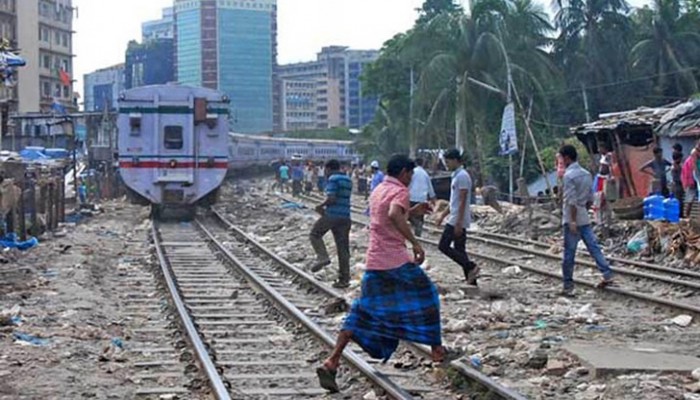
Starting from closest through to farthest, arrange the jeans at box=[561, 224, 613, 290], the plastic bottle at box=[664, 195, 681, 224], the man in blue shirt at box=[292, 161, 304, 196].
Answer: the jeans at box=[561, 224, 613, 290], the plastic bottle at box=[664, 195, 681, 224], the man in blue shirt at box=[292, 161, 304, 196]

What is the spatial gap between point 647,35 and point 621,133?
2965 cm

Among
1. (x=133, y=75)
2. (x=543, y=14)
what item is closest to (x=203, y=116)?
(x=543, y=14)

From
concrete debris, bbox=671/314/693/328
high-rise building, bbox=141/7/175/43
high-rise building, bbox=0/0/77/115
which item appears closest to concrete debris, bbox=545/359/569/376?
concrete debris, bbox=671/314/693/328

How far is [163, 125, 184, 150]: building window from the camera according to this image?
2620 centimetres

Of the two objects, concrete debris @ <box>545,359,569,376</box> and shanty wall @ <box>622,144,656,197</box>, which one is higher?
shanty wall @ <box>622,144,656,197</box>

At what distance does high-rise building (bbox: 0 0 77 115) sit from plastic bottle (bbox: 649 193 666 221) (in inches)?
1986

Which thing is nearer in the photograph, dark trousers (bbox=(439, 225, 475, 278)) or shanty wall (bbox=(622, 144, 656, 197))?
dark trousers (bbox=(439, 225, 475, 278))

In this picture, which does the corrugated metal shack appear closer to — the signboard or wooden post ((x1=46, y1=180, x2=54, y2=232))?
the signboard

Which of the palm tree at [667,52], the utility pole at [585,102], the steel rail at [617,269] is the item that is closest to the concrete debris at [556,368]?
the steel rail at [617,269]

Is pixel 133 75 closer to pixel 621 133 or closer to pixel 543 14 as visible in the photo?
pixel 543 14

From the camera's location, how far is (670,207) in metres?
19.1

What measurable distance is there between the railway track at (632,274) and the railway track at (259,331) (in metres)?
3.50

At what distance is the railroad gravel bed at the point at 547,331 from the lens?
7.58 metres

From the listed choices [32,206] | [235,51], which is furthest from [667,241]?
[235,51]
